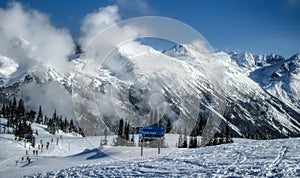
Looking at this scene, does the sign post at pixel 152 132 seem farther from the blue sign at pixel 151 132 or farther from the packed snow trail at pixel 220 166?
the packed snow trail at pixel 220 166

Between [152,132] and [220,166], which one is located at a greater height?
[152,132]

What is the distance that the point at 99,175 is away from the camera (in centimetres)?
3269

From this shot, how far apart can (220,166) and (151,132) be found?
12.3m

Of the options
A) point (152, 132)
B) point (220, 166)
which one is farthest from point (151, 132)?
point (220, 166)

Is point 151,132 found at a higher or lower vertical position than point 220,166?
higher

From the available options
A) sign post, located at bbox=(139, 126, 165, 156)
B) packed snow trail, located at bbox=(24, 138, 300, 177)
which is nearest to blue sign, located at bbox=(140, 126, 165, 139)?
sign post, located at bbox=(139, 126, 165, 156)

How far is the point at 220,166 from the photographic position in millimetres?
32281

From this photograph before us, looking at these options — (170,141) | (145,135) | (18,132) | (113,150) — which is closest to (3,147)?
(18,132)

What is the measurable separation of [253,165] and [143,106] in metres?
15.1

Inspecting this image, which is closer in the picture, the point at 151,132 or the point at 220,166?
the point at 220,166

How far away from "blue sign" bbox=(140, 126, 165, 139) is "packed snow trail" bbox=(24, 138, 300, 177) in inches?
134

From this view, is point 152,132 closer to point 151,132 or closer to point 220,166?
point 151,132

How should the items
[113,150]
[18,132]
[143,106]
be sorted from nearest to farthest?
[143,106] < [113,150] < [18,132]

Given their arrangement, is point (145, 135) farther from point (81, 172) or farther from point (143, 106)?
point (81, 172)
